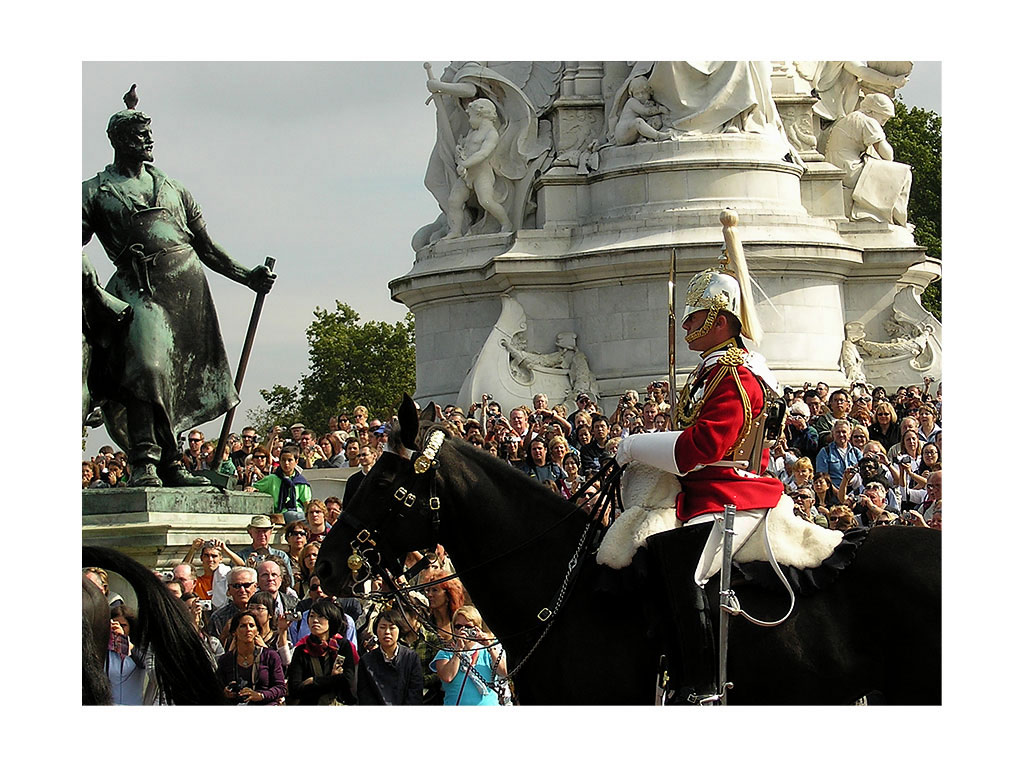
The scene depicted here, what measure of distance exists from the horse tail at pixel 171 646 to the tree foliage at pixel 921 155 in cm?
3671

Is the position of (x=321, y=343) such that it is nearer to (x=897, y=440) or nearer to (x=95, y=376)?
(x=897, y=440)

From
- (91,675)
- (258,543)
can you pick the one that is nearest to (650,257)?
(258,543)

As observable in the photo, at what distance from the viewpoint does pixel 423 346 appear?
Answer: 84.9ft

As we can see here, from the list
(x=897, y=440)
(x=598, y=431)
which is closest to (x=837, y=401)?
(x=897, y=440)

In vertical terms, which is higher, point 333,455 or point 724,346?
point 724,346

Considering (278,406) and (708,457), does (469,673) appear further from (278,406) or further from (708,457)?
(278,406)

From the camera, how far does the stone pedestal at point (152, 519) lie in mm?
9555

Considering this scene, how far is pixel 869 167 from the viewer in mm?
25516

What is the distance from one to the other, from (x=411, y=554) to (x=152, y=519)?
5.12 ft

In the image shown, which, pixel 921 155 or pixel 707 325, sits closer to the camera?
pixel 707 325

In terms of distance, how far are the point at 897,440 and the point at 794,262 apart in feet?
18.9

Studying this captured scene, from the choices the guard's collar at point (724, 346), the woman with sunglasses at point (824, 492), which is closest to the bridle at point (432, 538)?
the guard's collar at point (724, 346)

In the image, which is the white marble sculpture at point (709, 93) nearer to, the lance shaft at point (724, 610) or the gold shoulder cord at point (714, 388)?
the gold shoulder cord at point (714, 388)

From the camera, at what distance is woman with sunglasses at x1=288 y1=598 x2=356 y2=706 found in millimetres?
9102
